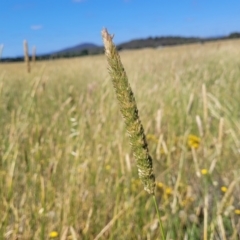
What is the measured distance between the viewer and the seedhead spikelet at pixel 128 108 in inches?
18.6

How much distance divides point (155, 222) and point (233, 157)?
900mm

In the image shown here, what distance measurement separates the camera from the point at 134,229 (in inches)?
56.6

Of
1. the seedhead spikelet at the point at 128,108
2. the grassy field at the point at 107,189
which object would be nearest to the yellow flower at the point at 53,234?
the grassy field at the point at 107,189

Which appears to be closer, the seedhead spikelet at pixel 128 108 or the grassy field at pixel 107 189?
the seedhead spikelet at pixel 128 108

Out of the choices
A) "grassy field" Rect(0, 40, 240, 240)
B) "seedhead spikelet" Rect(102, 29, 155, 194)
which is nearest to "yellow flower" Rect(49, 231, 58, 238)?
"grassy field" Rect(0, 40, 240, 240)

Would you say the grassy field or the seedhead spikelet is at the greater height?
the seedhead spikelet

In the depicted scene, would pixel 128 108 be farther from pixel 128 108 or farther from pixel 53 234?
pixel 53 234

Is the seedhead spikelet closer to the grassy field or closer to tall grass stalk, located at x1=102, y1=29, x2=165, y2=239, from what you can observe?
tall grass stalk, located at x1=102, y1=29, x2=165, y2=239

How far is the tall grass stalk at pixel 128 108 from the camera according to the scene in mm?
473

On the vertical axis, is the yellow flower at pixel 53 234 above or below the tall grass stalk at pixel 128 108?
below

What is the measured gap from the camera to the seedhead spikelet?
1.55ft

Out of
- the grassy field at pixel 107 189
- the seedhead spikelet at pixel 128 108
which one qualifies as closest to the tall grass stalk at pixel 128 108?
the seedhead spikelet at pixel 128 108

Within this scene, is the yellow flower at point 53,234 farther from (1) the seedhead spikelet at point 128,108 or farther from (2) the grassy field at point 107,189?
(1) the seedhead spikelet at point 128,108

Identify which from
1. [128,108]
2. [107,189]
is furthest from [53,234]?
[128,108]
